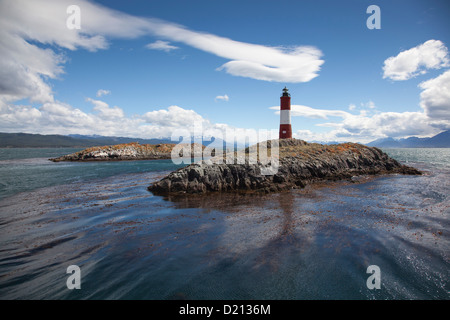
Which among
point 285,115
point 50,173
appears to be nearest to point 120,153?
point 50,173

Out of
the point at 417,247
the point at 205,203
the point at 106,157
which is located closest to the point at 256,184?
the point at 205,203

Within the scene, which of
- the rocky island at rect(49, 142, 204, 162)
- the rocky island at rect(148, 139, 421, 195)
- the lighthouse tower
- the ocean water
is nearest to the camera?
the ocean water

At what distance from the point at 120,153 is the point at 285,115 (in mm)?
76599

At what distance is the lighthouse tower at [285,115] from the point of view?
46.4 meters

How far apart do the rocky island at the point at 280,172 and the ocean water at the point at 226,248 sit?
448 centimetres

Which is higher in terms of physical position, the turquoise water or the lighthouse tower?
the lighthouse tower

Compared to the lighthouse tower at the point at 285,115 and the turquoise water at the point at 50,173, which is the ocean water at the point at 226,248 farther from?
the lighthouse tower at the point at 285,115

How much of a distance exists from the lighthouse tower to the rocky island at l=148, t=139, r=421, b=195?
370 cm

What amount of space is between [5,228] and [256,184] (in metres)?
23.6

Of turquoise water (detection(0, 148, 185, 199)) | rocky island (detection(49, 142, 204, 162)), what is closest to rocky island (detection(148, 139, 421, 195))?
turquoise water (detection(0, 148, 185, 199))

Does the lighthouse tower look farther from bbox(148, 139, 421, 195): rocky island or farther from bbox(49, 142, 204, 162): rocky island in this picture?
bbox(49, 142, 204, 162): rocky island

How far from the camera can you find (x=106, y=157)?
91062 mm

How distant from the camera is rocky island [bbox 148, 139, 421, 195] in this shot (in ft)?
88.5
